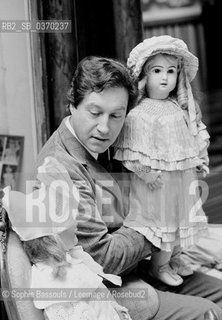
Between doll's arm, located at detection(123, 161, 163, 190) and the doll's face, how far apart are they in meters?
0.32

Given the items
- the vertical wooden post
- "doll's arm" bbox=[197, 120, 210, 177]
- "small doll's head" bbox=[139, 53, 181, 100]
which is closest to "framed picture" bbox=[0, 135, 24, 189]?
the vertical wooden post

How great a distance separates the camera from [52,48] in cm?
322

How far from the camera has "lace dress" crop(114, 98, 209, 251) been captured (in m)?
2.33

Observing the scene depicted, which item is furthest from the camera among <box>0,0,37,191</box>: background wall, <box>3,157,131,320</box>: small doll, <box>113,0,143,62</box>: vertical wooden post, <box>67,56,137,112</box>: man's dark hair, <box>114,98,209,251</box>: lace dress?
<box>113,0,143,62</box>: vertical wooden post

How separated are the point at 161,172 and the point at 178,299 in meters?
0.53

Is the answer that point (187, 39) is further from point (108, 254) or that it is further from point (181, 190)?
point (108, 254)

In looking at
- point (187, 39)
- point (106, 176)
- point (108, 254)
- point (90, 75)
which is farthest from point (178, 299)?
point (187, 39)

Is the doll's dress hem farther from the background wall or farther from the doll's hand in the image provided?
the background wall

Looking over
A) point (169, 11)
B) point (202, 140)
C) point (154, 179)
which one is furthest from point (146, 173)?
point (169, 11)

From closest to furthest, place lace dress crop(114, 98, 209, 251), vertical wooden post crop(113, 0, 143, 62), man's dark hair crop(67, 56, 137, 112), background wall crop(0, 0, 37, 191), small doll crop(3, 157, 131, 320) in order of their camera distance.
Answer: small doll crop(3, 157, 131, 320) < man's dark hair crop(67, 56, 137, 112) < lace dress crop(114, 98, 209, 251) < background wall crop(0, 0, 37, 191) < vertical wooden post crop(113, 0, 143, 62)

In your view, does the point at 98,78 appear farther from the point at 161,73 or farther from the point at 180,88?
the point at 180,88

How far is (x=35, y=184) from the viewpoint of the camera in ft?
7.16

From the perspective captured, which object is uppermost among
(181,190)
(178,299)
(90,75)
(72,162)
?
(90,75)

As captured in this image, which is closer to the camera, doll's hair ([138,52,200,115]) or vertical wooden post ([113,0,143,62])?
doll's hair ([138,52,200,115])
